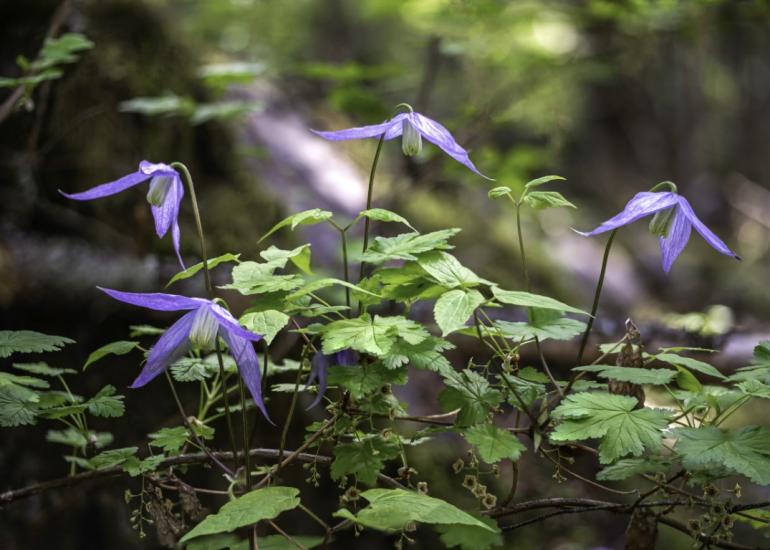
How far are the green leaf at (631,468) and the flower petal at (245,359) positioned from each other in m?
0.60

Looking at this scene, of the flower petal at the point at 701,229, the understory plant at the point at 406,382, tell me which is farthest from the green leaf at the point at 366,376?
the flower petal at the point at 701,229

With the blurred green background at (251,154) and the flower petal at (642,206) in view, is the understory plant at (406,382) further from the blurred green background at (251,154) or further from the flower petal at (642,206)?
the blurred green background at (251,154)

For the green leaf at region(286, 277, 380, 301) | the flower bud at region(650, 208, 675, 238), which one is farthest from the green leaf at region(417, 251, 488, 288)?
the flower bud at region(650, 208, 675, 238)

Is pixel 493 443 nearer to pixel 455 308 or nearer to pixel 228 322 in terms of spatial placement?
pixel 455 308

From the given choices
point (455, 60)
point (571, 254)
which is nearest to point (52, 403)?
point (571, 254)

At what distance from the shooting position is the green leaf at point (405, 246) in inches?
49.3

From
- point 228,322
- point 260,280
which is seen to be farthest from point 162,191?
point 228,322

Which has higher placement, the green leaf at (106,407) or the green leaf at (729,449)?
the green leaf at (729,449)

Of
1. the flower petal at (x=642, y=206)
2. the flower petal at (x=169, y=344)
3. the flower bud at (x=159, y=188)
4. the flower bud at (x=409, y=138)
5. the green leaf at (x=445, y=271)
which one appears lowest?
the flower petal at (x=169, y=344)

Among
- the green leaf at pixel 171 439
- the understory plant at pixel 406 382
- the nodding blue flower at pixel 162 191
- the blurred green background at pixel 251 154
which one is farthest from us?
the blurred green background at pixel 251 154

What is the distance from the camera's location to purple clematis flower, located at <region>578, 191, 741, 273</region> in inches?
49.2

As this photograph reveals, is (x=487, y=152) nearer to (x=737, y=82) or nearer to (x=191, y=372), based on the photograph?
(x=191, y=372)

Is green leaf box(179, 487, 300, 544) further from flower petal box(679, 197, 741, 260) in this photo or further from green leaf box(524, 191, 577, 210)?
flower petal box(679, 197, 741, 260)

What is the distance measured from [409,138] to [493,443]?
1.90 ft
